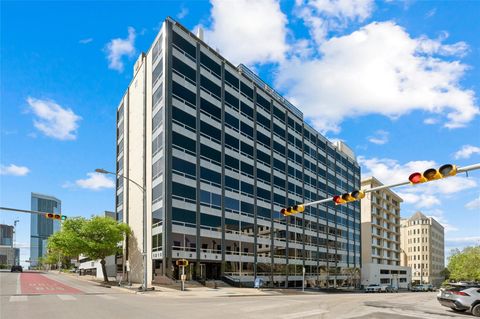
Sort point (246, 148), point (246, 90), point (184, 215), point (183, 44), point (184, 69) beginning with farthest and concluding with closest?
point (246, 90), point (246, 148), point (183, 44), point (184, 69), point (184, 215)

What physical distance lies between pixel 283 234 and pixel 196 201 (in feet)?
72.2

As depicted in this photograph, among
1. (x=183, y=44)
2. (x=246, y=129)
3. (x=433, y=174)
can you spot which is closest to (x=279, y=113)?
(x=246, y=129)

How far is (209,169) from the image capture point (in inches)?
1877

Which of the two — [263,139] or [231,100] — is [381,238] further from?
[231,100]

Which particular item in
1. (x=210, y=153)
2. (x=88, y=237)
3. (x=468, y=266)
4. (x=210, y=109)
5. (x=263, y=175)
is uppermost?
(x=210, y=109)

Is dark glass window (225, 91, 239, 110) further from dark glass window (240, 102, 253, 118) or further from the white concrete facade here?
the white concrete facade

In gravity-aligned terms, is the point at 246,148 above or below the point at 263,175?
above

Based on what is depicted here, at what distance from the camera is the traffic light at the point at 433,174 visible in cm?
1541

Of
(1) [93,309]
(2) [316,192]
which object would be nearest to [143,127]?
(1) [93,309]

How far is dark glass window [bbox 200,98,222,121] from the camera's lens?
158 ft

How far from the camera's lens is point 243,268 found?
50.9 metres

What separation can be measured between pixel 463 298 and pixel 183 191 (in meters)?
29.6

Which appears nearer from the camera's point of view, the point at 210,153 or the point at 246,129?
the point at 210,153

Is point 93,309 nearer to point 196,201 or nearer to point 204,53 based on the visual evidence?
point 196,201
